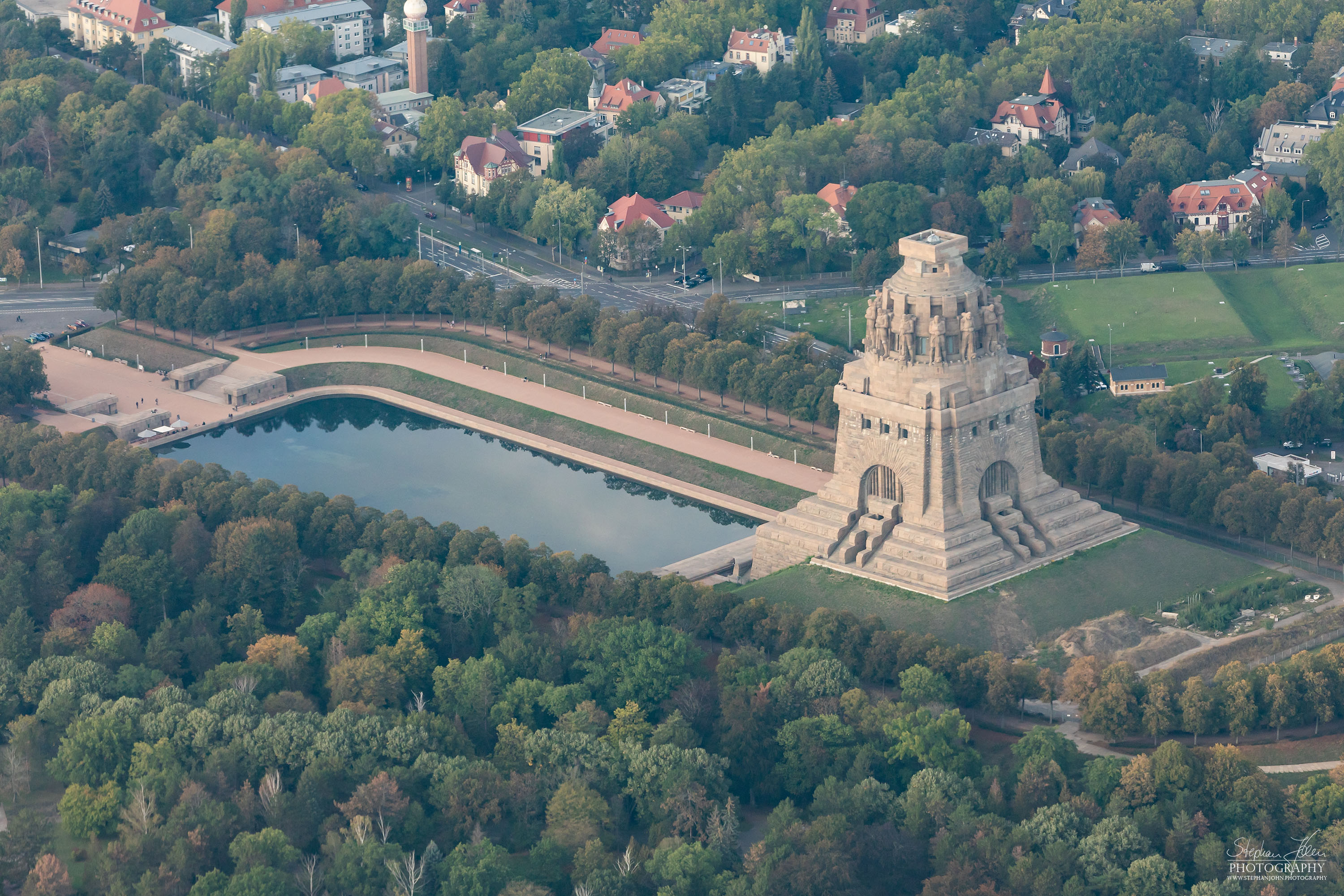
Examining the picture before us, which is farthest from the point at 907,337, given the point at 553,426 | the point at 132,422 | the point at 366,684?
the point at 132,422

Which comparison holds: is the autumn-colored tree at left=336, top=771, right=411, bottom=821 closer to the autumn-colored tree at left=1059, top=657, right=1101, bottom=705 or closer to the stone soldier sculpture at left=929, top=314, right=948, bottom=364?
the autumn-colored tree at left=1059, top=657, right=1101, bottom=705

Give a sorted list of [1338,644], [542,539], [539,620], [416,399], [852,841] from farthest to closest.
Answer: [416,399] < [542,539] < [539,620] < [1338,644] < [852,841]

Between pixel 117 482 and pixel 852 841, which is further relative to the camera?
pixel 117 482

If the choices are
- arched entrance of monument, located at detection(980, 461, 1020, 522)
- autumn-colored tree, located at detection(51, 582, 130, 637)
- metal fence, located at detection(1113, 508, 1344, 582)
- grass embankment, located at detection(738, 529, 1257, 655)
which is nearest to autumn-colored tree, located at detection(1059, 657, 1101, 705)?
grass embankment, located at detection(738, 529, 1257, 655)

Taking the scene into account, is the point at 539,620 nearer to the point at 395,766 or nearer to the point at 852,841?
the point at 395,766

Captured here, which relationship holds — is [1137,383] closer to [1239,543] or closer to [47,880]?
[1239,543]

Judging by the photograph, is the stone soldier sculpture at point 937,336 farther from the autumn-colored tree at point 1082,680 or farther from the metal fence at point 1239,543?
the metal fence at point 1239,543

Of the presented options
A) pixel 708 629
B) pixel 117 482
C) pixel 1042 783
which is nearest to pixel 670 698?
pixel 708 629

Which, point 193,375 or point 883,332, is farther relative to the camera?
point 193,375
